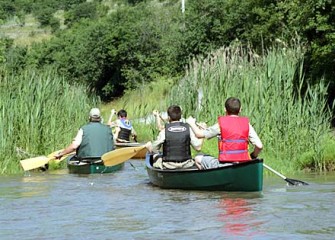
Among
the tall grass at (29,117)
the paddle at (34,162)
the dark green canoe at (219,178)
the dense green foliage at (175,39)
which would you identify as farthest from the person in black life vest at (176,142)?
the dense green foliage at (175,39)

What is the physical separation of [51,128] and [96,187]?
11.5 feet

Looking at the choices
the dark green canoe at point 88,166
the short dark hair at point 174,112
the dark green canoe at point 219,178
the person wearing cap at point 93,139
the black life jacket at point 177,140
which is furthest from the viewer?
the dark green canoe at point 88,166

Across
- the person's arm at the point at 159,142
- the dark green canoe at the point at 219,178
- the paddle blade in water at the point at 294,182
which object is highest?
the person's arm at the point at 159,142

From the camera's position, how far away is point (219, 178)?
12.9 meters

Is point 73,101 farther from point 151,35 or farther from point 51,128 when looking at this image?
point 151,35

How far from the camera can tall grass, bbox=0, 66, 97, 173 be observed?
57.4 ft

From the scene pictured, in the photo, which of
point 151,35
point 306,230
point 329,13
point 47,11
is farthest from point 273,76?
point 47,11

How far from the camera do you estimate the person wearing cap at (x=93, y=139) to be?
55.9ft

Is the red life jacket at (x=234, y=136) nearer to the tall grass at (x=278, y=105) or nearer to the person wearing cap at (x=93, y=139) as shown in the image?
the tall grass at (x=278, y=105)

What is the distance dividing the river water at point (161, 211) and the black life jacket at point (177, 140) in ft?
2.05

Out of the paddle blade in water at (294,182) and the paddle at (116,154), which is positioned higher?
the paddle at (116,154)

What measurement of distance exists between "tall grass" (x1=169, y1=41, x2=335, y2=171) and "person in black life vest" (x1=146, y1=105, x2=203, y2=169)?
2.76 m

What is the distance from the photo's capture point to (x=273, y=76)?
56.1 feet

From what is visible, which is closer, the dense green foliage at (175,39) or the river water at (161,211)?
the river water at (161,211)
